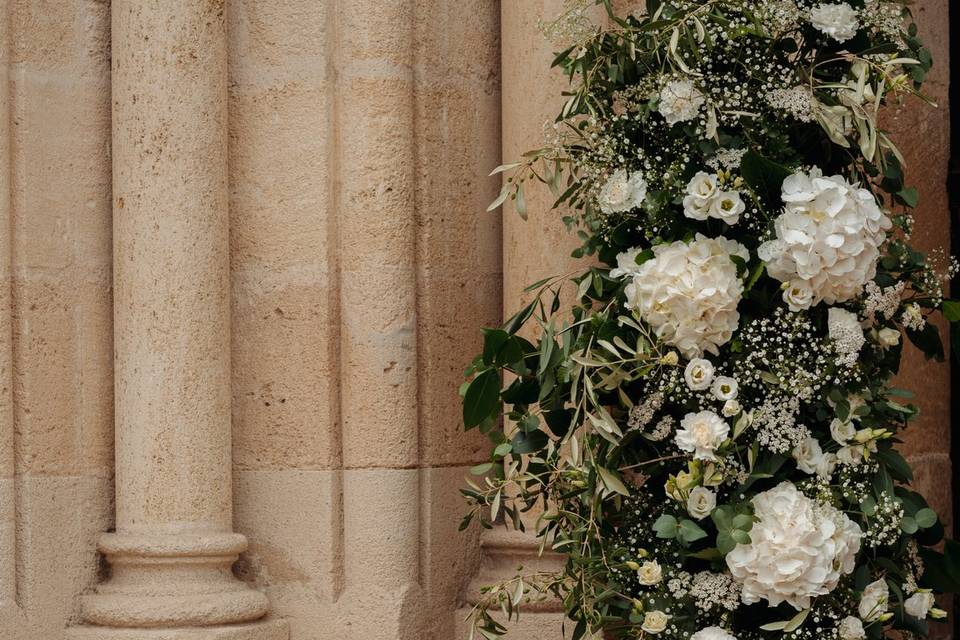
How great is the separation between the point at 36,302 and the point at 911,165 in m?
1.71

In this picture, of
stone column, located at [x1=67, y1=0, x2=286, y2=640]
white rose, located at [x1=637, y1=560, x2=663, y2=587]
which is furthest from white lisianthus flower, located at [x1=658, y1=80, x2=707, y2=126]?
stone column, located at [x1=67, y1=0, x2=286, y2=640]

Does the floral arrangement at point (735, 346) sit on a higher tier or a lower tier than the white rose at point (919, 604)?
higher

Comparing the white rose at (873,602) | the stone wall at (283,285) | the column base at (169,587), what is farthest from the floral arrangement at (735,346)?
the column base at (169,587)

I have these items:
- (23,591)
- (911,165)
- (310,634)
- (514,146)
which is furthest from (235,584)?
(911,165)

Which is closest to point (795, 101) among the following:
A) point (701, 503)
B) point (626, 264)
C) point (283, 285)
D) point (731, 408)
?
point (626, 264)

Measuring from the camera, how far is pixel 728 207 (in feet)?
6.86

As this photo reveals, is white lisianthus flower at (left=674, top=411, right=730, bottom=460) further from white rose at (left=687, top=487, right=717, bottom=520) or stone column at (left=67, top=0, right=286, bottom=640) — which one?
stone column at (left=67, top=0, right=286, bottom=640)

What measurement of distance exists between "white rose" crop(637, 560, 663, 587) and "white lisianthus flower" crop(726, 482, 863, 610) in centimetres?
11

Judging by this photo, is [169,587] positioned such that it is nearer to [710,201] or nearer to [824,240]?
[710,201]

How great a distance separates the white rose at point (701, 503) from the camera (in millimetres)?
2031

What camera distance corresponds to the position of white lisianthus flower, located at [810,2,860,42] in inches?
83.5

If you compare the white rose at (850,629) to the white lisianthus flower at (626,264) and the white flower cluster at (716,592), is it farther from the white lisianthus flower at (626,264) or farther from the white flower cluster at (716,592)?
the white lisianthus flower at (626,264)

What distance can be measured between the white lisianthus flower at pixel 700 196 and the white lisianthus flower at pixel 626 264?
11 centimetres

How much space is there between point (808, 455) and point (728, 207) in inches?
14.7
